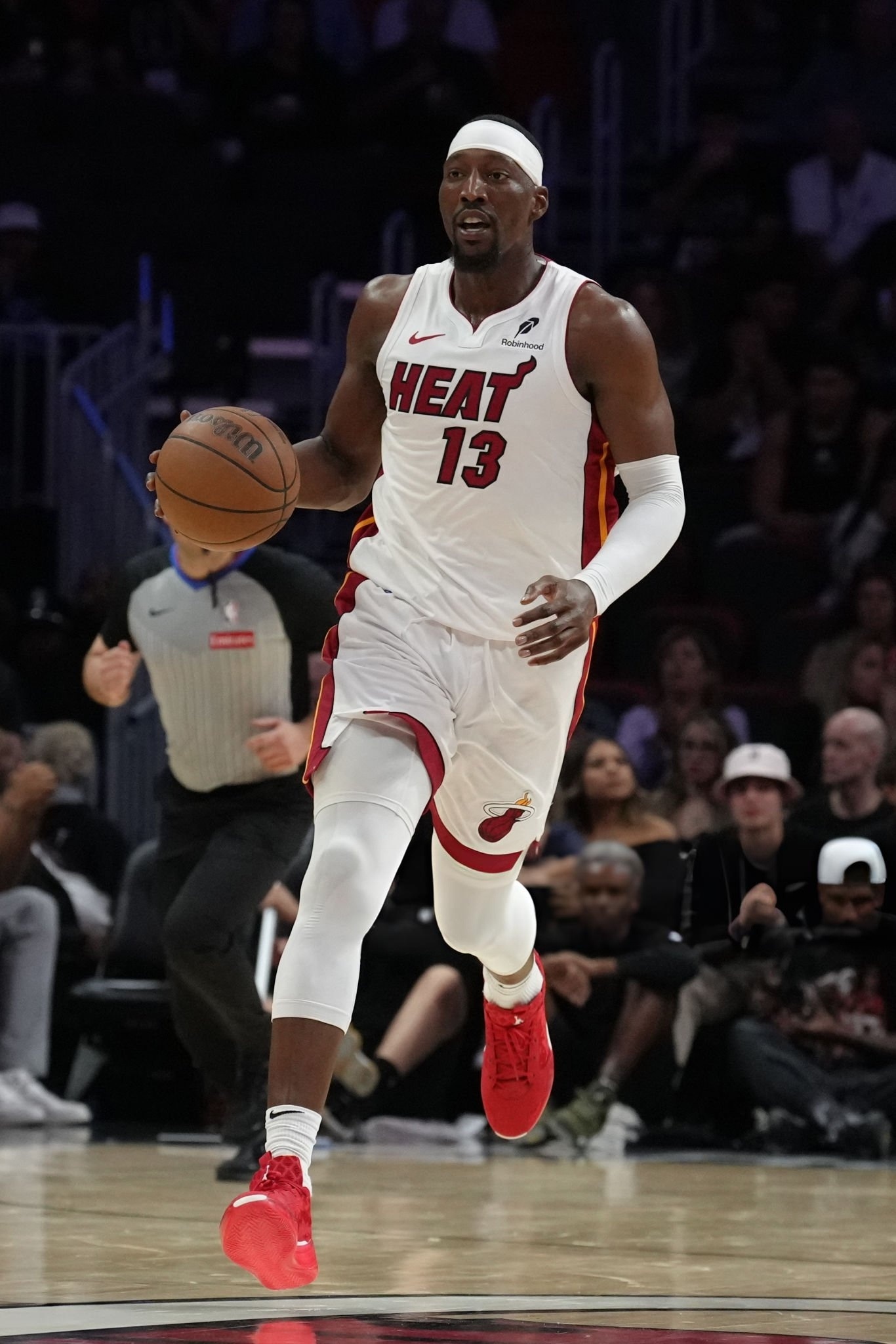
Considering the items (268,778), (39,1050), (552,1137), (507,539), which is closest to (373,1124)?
(552,1137)

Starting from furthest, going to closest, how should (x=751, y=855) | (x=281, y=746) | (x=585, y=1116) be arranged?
1. (x=585, y=1116)
2. (x=751, y=855)
3. (x=281, y=746)

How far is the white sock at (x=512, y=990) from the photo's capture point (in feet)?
17.4

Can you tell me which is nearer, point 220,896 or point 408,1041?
point 220,896

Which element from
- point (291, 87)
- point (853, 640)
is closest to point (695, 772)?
point (853, 640)

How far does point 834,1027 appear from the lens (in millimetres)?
7801

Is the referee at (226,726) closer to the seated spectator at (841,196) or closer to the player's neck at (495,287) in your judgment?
the player's neck at (495,287)

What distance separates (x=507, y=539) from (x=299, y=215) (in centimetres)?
984

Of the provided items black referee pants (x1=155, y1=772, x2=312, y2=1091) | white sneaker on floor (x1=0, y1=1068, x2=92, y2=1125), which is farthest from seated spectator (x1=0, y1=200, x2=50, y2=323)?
black referee pants (x1=155, y1=772, x2=312, y2=1091)

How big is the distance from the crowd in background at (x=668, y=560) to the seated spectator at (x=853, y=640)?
2 cm

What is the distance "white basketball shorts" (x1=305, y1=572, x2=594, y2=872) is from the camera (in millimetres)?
4379

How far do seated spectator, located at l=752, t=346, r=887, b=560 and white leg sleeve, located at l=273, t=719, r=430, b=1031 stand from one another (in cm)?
750

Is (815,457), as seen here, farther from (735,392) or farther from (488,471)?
(488,471)

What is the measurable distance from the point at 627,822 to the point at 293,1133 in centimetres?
485

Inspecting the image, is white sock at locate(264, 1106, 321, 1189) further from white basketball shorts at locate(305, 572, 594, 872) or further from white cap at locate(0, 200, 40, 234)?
white cap at locate(0, 200, 40, 234)
